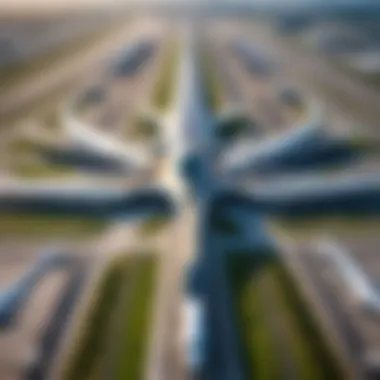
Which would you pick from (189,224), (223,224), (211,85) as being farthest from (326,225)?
(211,85)

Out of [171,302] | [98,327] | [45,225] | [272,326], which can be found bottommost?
[272,326]

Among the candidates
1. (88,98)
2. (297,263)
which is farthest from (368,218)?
(88,98)

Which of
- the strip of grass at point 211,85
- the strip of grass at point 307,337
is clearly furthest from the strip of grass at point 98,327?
the strip of grass at point 211,85

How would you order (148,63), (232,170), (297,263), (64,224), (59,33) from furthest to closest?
(59,33), (148,63), (232,170), (64,224), (297,263)

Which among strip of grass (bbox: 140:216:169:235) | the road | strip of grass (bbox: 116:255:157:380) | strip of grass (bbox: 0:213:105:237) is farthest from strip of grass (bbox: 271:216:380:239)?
strip of grass (bbox: 0:213:105:237)

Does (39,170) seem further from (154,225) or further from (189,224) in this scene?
(189,224)

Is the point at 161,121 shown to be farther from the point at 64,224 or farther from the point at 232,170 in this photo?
the point at 64,224

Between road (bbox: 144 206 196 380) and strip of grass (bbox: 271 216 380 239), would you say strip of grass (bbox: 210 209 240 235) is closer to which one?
road (bbox: 144 206 196 380)
